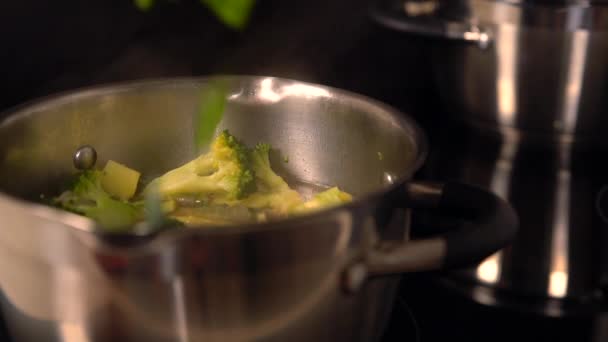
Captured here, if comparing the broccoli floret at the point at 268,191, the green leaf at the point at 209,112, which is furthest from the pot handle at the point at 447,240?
the green leaf at the point at 209,112

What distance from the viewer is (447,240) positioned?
479mm

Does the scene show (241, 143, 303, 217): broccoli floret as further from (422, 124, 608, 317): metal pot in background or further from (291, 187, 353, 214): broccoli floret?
(422, 124, 608, 317): metal pot in background

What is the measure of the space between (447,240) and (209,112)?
345mm

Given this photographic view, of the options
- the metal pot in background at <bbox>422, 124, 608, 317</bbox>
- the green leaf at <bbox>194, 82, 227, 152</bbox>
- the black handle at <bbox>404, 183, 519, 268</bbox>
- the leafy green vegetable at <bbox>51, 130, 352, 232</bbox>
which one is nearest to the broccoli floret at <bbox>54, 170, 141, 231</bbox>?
the leafy green vegetable at <bbox>51, 130, 352, 232</bbox>

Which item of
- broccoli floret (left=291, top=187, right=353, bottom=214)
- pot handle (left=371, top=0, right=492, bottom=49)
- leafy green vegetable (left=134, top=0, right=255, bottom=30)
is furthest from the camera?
pot handle (left=371, top=0, right=492, bottom=49)

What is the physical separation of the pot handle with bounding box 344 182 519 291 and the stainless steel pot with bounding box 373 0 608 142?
33 centimetres

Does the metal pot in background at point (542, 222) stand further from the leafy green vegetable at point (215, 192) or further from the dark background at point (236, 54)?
the leafy green vegetable at point (215, 192)

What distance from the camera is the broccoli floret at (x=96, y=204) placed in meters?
0.56

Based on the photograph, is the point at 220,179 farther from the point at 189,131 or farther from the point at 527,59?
the point at 527,59

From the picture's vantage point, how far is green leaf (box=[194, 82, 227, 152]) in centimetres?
72

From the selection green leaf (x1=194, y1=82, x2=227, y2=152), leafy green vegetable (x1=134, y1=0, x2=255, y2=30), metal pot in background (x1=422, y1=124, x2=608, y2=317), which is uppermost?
leafy green vegetable (x1=134, y1=0, x2=255, y2=30)

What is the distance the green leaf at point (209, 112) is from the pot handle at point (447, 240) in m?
0.27

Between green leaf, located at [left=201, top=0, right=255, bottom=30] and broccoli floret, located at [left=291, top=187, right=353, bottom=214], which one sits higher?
green leaf, located at [left=201, top=0, right=255, bottom=30]

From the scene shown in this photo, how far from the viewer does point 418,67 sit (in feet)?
3.71
